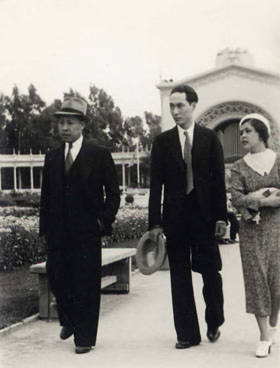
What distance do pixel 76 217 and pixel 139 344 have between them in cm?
107

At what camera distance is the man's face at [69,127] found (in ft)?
15.5

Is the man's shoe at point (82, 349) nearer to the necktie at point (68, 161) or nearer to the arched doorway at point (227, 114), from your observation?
the necktie at point (68, 161)

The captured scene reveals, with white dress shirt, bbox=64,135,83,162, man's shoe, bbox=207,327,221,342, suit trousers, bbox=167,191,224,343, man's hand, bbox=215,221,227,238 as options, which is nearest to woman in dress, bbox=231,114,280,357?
man's hand, bbox=215,221,227,238

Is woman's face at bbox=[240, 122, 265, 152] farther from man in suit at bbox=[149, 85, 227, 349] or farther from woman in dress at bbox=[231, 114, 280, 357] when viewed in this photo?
man in suit at bbox=[149, 85, 227, 349]

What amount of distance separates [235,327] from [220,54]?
41632 mm

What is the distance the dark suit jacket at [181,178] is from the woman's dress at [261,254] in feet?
0.82

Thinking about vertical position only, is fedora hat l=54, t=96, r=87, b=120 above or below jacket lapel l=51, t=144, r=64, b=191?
above

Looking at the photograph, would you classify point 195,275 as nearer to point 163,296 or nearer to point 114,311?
point 163,296

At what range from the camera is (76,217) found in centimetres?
458

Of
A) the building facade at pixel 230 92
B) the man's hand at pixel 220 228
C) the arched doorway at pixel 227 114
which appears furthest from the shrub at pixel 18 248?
the arched doorway at pixel 227 114

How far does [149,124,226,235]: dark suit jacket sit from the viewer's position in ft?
14.9

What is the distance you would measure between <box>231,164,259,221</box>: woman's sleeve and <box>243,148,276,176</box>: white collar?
4.4 inches

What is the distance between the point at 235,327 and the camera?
5023 mm

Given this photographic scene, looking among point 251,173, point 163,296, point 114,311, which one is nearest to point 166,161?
point 251,173
